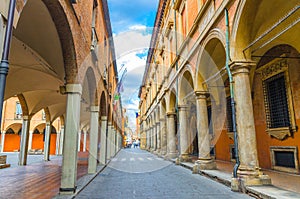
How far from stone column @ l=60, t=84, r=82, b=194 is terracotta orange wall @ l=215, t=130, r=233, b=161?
27.3ft

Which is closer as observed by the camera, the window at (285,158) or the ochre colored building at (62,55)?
the ochre colored building at (62,55)

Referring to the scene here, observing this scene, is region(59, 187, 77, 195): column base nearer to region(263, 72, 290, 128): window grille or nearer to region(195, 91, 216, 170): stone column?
region(195, 91, 216, 170): stone column

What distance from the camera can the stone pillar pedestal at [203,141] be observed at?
28.5ft

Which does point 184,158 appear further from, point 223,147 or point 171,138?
point 171,138

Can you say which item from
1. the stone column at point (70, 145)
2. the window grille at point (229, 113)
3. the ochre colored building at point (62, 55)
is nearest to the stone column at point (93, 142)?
the ochre colored building at point (62, 55)

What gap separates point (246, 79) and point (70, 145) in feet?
15.7

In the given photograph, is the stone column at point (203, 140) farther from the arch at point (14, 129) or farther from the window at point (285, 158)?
the arch at point (14, 129)

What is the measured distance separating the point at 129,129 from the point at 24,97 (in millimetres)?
71962

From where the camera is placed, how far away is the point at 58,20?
4840 mm

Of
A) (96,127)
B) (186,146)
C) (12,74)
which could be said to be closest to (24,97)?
(12,74)

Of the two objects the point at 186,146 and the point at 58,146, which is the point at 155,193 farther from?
the point at 58,146

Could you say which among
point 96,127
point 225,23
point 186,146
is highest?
point 225,23

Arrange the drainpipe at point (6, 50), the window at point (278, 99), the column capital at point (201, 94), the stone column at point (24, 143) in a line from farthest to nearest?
the stone column at point (24, 143)
the column capital at point (201, 94)
the window at point (278, 99)
the drainpipe at point (6, 50)

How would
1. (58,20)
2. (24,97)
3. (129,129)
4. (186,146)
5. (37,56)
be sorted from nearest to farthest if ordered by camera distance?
(58,20), (37,56), (186,146), (24,97), (129,129)
